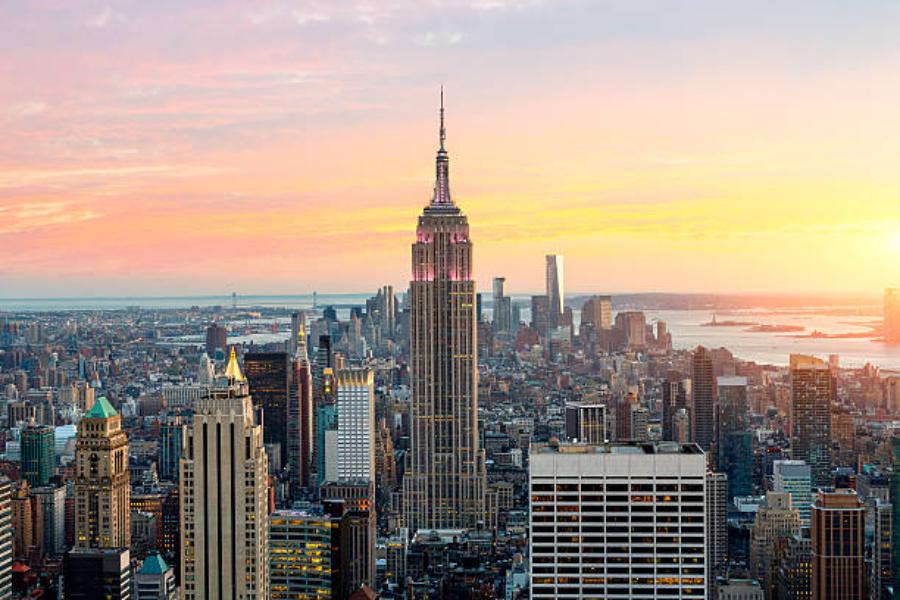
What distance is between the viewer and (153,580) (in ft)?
80.1

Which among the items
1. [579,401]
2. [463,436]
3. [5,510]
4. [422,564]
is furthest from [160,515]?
[463,436]

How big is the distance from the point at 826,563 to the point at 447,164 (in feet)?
64.2

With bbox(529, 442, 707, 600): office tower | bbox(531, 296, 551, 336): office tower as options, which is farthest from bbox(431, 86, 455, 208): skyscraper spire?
bbox(529, 442, 707, 600): office tower

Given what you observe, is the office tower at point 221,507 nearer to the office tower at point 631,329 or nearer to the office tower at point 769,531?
the office tower at point 631,329

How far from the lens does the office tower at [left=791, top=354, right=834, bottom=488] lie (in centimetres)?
2716

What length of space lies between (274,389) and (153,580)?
15769 mm

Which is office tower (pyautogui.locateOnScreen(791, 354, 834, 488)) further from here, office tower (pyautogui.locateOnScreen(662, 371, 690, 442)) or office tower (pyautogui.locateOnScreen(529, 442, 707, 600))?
office tower (pyautogui.locateOnScreen(529, 442, 707, 600))

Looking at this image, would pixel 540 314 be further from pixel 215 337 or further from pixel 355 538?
pixel 215 337

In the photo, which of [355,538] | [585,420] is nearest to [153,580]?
[355,538]

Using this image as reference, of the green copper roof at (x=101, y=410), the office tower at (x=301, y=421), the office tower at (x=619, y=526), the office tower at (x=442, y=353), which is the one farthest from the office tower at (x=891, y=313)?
the office tower at (x=442, y=353)

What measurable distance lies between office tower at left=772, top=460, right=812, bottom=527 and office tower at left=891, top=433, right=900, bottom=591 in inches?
77.0

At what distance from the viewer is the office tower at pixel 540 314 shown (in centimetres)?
3294

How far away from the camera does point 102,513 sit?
29.5 metres

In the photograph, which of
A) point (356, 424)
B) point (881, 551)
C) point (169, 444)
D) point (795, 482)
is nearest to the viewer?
point (881, 551)
